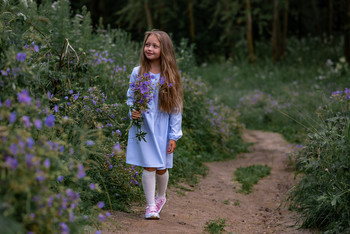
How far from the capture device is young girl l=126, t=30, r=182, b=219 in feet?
13.0

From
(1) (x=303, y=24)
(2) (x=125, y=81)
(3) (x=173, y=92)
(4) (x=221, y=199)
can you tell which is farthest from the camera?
(1) (x=303, y=24)

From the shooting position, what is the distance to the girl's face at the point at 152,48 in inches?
163

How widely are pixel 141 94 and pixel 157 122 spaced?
38 cm

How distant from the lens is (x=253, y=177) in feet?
20.6

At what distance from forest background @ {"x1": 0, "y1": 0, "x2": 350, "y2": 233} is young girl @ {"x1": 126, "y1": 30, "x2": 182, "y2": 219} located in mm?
283

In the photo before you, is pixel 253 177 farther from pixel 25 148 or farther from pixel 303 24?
pixel 303 24

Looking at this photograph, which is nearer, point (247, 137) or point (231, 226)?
point (231, 226)

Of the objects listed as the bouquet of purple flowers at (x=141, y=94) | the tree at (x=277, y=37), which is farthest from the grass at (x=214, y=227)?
the tree at (x=277, y=37)

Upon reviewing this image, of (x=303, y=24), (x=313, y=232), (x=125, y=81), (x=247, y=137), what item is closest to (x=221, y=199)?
(x=313, y=232)

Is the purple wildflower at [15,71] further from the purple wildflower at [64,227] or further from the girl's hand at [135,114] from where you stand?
the girl's hand at [135,114]

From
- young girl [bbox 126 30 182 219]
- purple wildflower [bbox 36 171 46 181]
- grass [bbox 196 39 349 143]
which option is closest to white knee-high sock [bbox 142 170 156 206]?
young girl [bbox 126 30 182 219]

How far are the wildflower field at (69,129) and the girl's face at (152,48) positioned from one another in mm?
616

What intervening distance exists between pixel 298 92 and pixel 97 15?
11.0m

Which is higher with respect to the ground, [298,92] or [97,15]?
[97,15]
